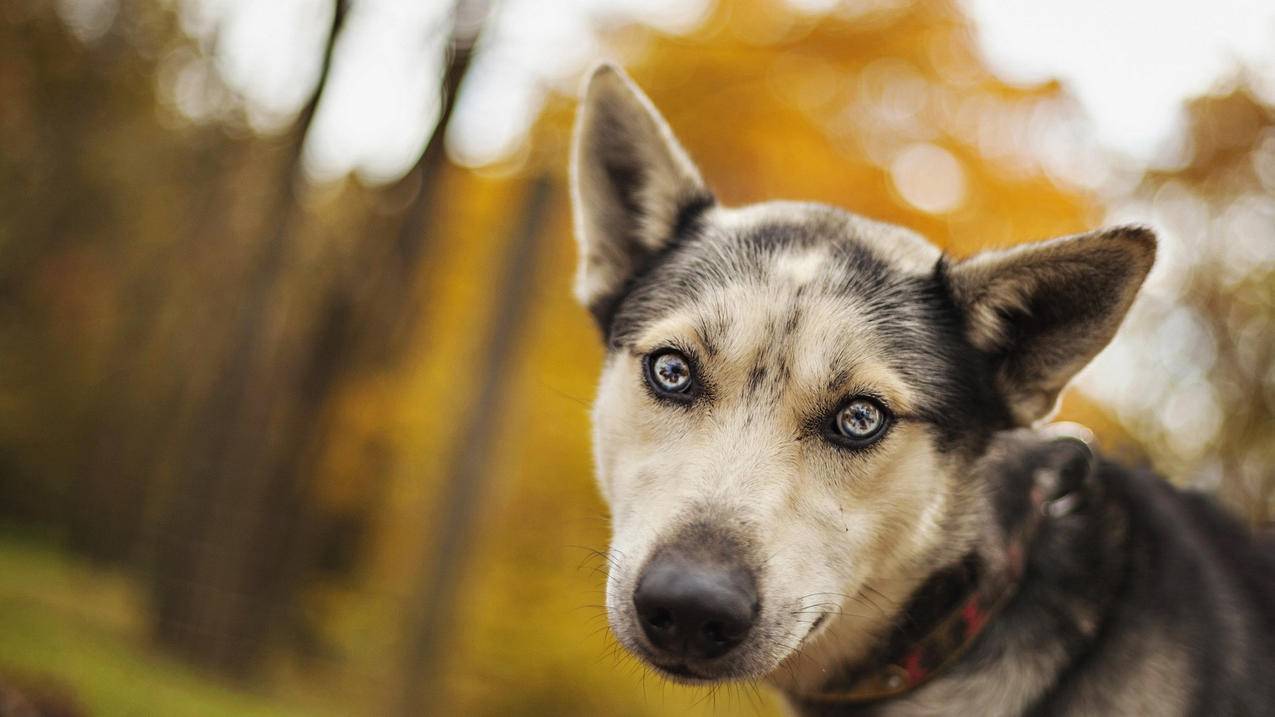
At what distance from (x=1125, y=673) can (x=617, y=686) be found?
16.5ft

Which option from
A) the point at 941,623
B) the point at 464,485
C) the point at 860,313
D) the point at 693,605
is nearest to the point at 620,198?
the point at 860,313

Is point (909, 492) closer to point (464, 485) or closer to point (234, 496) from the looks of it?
point (464, 485)

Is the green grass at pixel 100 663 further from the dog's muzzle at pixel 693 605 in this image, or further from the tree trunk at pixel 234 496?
the dog's muzzle at pixel 693 605

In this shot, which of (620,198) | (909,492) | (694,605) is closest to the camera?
(694,605)

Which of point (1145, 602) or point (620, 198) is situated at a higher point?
point (620, 198)

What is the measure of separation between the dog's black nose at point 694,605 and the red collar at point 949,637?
79cm

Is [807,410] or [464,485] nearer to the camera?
[807,410]

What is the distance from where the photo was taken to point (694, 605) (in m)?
2.18

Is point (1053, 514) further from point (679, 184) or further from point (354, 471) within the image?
point (354, 471)

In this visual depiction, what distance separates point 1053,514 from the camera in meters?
3.05

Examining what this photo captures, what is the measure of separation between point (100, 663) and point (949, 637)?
19.9 ft

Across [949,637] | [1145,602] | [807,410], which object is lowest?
[949,637]

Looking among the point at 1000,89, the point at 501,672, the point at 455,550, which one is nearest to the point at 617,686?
the point at 501,672

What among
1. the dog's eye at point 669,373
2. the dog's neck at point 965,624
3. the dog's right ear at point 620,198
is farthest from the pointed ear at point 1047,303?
the dog's right ear at point 620,198
